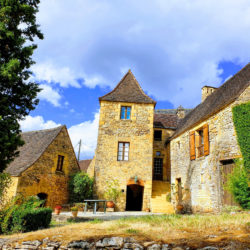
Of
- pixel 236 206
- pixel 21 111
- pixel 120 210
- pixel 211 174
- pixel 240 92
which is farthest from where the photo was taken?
pixel 120 210

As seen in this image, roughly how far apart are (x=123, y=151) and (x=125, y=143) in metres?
0.60

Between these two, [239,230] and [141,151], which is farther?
[141,151]

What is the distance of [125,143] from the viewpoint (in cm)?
1619

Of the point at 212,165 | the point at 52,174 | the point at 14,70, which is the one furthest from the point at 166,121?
the point at 14,70

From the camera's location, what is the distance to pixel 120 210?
1469 centimetres

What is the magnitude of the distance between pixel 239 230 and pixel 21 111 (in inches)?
310

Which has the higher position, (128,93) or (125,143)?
(128,93)

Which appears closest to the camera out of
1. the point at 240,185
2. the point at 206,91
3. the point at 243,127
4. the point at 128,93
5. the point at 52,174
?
the point at 240,185

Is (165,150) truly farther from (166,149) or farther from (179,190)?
(179,190)

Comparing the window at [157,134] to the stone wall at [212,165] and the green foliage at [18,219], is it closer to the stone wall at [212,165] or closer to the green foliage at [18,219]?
the stone wall at [212,165]

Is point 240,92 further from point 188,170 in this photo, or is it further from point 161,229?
point 161,229

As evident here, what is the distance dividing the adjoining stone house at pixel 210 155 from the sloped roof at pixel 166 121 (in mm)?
4402

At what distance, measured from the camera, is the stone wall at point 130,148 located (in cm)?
1523

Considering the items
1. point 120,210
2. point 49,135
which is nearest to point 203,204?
point 120,210
